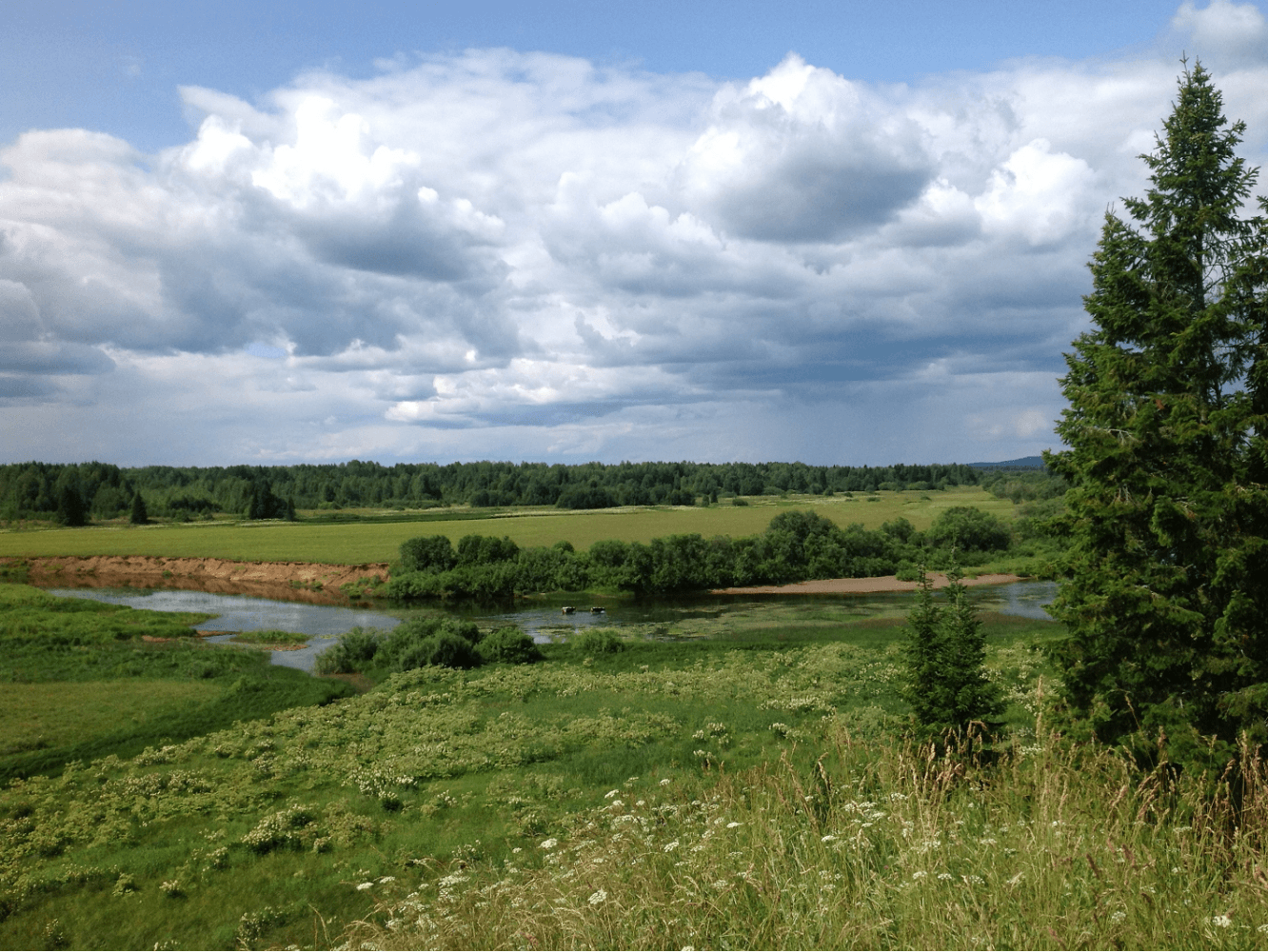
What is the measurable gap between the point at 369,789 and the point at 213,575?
238 feet

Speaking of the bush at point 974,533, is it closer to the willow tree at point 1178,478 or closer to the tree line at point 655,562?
the tree line at point 655,562

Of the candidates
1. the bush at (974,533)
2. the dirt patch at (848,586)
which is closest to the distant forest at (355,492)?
the bush at (974,533)

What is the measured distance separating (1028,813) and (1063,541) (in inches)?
588

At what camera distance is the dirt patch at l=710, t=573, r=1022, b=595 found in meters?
64.8

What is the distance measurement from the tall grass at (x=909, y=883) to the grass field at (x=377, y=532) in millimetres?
72918

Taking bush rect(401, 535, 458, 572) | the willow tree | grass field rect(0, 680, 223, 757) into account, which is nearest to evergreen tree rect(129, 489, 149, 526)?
bush rect(401, 535, 458, 572)

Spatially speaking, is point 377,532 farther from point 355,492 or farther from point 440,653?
point 355,492

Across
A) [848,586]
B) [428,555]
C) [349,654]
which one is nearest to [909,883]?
[349,654]

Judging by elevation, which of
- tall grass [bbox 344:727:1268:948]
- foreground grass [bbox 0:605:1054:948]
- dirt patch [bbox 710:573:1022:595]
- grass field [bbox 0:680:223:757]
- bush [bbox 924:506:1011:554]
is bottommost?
dirt patch [bbox 710:573:1022:595]

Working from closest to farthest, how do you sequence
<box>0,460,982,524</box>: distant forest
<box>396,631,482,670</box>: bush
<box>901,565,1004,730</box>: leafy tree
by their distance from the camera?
1. <box>901,565,1004,730</box>: leafy tree
2. <box>396,631,482,670</box>: bush
3. <box>0,460,982,524</box>: distant forest

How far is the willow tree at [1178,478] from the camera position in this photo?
12.3m

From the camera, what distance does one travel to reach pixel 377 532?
102 metres

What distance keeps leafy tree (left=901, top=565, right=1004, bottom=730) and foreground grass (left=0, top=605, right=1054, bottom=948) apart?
1026 mm

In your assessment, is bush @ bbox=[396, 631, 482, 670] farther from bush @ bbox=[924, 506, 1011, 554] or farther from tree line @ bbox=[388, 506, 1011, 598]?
bush @ bbox=[924, 506, 1011, 554]
